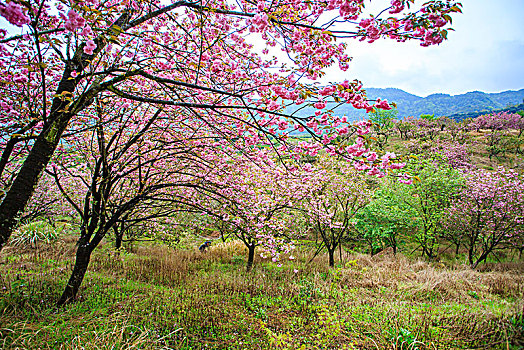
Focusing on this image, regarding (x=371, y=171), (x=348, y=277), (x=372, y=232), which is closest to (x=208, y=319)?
(x=371, y=171)

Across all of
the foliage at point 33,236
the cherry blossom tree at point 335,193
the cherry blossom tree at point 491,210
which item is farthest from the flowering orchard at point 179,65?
the cherry blossom tree at point 491,210

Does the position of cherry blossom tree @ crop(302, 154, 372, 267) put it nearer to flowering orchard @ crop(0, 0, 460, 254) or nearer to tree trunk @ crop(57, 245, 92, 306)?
flowering orchard @ crop(0, 0, 460, 254)

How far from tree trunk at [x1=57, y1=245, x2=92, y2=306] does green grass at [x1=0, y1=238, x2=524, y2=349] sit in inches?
6.3

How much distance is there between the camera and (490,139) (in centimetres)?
3309

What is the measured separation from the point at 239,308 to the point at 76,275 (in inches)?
125

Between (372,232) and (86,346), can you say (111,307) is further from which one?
(372,232)

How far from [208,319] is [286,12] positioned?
543cm

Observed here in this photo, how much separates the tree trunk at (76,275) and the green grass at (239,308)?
6.3 inches

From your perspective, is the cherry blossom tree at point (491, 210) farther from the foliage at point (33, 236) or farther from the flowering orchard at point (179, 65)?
the foliage at point (33, 236)

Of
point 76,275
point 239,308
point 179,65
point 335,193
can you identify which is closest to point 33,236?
point 76,275

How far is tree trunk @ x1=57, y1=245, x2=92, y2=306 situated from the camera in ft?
12.6

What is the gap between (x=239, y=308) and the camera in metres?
4.97

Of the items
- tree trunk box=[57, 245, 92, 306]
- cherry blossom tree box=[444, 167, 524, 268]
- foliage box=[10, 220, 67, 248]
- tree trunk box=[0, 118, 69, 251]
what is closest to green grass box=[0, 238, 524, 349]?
tree trunk box=[57, 245, 92, 306]

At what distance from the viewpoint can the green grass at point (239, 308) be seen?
11.3 feet
